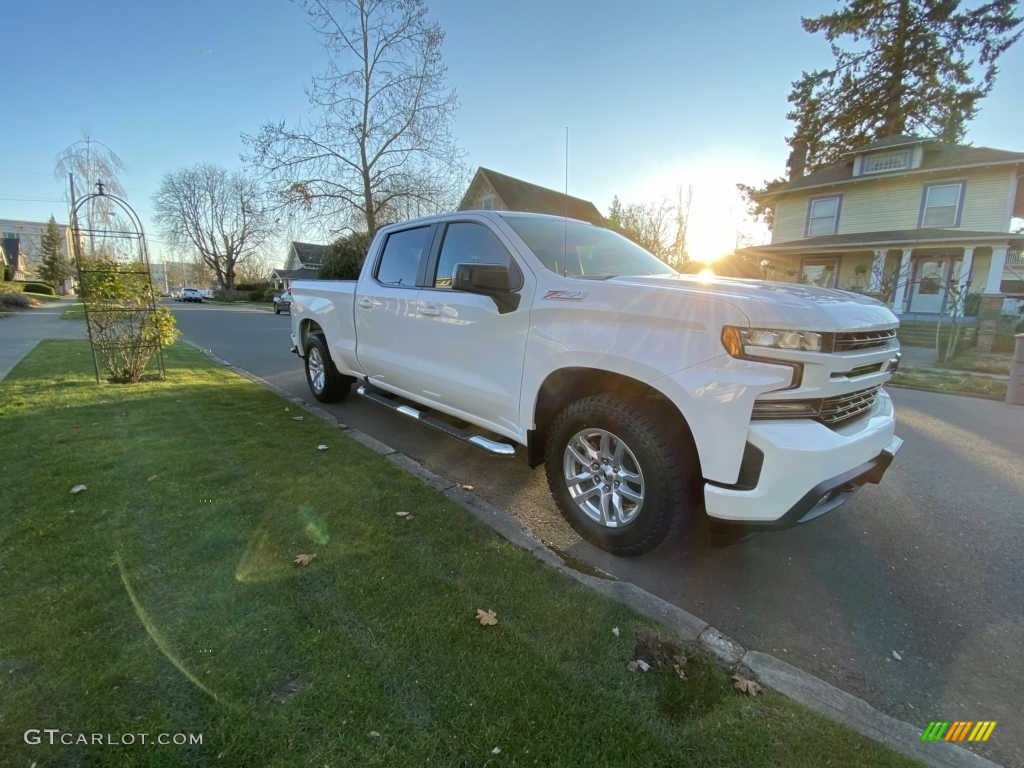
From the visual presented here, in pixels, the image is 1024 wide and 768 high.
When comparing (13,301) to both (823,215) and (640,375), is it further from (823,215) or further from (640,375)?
(823,215)

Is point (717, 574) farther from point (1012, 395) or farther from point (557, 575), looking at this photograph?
point (1012, 395)

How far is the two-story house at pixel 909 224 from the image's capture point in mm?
16453

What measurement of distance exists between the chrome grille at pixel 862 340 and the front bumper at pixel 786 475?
39 centimetres

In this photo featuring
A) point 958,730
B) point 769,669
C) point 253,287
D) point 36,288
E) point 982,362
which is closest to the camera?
point 958,730

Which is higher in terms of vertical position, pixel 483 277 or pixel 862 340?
pixel 483 277

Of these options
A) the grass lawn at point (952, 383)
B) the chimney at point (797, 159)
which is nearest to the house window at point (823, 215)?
the chimney at point (797, 159)

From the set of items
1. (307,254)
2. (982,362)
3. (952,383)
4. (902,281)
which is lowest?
(952,383)

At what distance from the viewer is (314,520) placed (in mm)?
3043

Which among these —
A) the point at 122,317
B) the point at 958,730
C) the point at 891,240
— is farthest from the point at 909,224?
the point at 122,317

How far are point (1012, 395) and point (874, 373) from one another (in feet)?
24.4

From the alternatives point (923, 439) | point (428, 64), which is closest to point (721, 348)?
point (923, 439)

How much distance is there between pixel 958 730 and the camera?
182 cm

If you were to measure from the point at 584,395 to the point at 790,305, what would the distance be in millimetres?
1179

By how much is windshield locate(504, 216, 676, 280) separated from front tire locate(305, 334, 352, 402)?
128 inches
